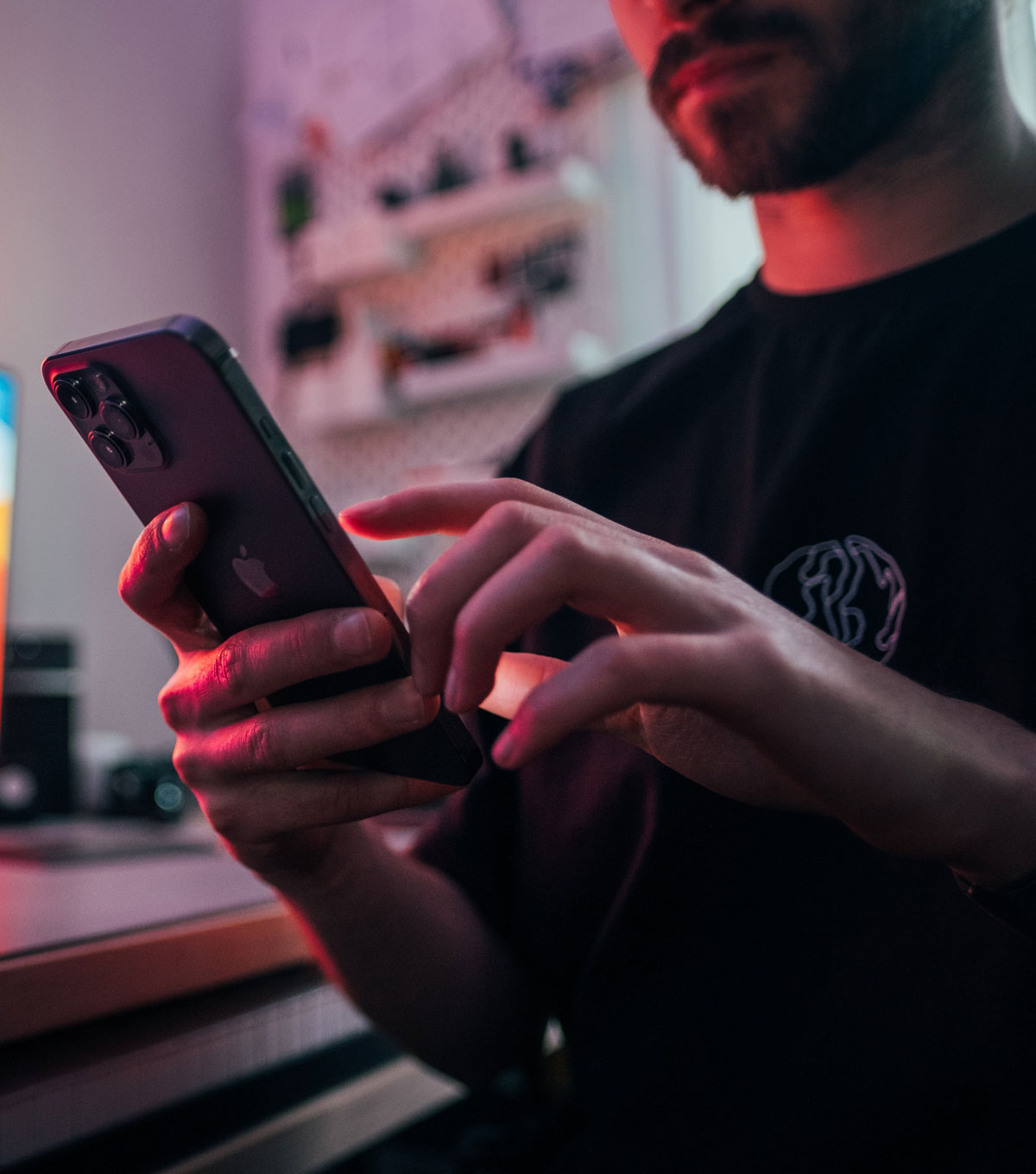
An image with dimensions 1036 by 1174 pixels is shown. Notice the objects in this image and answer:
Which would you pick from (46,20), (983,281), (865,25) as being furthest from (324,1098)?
(46,20)

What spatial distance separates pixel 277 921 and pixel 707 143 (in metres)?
0.66

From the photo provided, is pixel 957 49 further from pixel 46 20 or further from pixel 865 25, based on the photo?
pixel 46 20

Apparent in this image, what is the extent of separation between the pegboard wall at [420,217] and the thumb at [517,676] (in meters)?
1.12

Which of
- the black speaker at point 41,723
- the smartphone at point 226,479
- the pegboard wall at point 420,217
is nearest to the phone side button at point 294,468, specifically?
the smartphone at point 226,479

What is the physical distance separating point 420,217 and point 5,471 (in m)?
0.96

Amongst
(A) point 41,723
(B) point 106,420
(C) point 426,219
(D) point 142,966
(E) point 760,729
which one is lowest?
(A) point 41,723

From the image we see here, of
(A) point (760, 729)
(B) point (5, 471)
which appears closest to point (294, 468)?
(A) point (760, 729)

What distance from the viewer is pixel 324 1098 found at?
2.22 feet

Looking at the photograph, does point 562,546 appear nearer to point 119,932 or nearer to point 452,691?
point 452,691

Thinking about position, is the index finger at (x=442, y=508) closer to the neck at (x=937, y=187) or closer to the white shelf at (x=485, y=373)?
the neck at (x=937, y=187)

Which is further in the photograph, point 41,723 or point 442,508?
point 41,723

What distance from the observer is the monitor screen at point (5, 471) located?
36.8 inches

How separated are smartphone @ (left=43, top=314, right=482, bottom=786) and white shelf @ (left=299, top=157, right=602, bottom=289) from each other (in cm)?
125

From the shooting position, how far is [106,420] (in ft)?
1.42
